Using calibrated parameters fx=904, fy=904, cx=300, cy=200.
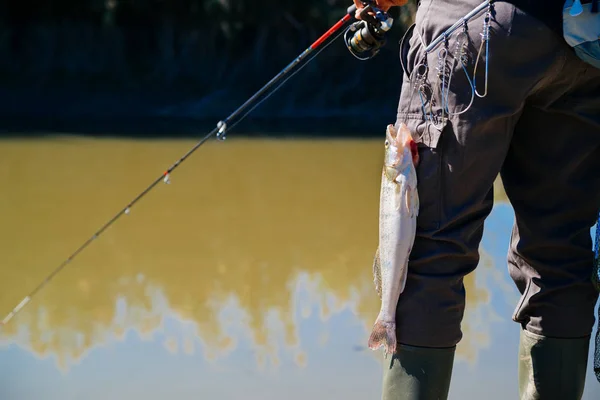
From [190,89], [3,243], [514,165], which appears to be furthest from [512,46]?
[190,89]

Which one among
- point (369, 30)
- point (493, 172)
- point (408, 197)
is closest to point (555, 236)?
point (493, 172)

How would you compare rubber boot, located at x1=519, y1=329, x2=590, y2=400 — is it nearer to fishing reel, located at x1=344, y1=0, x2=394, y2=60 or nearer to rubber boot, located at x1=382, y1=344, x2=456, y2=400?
rubber boot, located at x1=382, y1=344, x2=456, y2=400

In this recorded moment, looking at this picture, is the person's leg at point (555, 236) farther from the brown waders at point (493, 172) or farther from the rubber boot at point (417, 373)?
the rubber boot at point (417, 373)

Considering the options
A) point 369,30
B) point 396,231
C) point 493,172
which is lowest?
point 396,231

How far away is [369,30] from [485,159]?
1.66 ft

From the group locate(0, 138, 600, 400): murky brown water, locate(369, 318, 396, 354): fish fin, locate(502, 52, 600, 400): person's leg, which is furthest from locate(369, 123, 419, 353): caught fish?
locate(0, 138, 600, 400): murky brown water

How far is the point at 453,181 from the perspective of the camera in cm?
162

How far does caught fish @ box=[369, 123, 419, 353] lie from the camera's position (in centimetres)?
163

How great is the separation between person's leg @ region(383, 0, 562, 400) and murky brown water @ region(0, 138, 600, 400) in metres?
0.89

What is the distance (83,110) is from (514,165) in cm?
1090

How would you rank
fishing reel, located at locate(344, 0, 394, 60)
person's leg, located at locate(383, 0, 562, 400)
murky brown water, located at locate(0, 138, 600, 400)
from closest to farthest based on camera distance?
person's leg, located at locate(383, 0, 562, 400) < fishing reel, located at locate(344, 0, 394, 60) < murky brown water, located at locate(0, 138, 600, 400)

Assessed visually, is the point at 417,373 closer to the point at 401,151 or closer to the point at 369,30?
the point at 401,151

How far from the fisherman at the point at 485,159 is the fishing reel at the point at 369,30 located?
10cm

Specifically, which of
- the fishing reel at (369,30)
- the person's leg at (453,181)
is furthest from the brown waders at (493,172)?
the fishing reel at (369,30)
